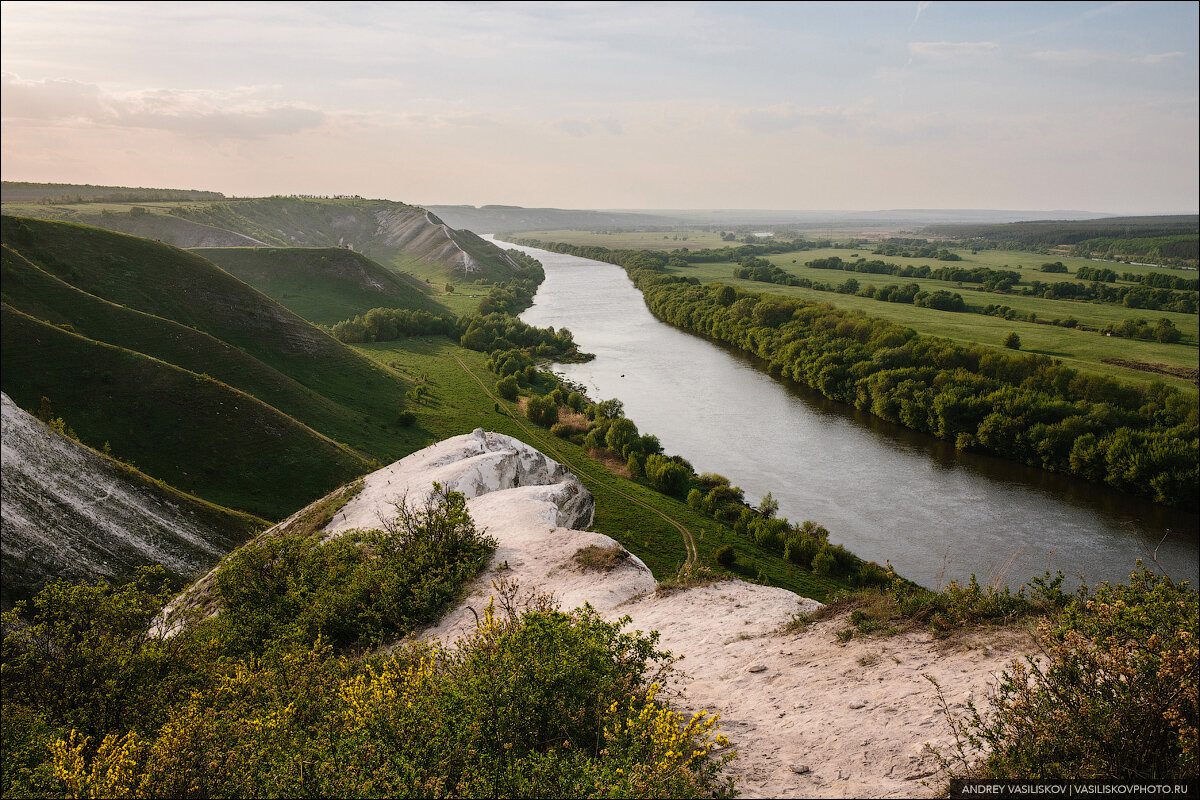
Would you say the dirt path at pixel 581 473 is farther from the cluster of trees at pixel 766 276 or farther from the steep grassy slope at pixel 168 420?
the cluster of trees at pixel 766 276

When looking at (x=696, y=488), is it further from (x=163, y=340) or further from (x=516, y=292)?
(x=516, y=292)

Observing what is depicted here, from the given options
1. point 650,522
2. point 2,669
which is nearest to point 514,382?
point 650,522

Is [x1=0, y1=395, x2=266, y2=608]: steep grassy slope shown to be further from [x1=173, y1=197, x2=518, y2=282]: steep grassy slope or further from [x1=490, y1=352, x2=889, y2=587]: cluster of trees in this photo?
[x1=173, y1=197, x2=518, y2=282]: steep grassy slope

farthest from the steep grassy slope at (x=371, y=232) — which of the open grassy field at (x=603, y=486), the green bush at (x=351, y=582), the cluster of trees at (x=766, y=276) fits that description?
the green bush at (x=351, y=582)

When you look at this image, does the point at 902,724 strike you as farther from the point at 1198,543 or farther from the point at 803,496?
the point at 1198,543

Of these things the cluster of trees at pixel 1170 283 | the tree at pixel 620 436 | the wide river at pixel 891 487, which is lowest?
the wide river at pixel 891 487

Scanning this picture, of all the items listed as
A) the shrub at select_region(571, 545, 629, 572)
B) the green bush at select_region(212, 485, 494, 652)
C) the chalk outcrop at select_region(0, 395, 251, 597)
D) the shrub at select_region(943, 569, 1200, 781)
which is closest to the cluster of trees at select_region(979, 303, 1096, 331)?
the shrub at select_region(571, 545, 629, 572)

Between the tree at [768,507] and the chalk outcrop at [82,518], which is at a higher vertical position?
the chalk outcrop at [82,518]

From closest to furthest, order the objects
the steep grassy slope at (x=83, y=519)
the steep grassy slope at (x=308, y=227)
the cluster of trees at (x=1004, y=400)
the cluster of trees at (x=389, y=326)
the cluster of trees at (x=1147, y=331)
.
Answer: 1. the steep grassy slope at (x=83, y=519)
2. the cluster of trees at (x=1004, y=400)
3. the cluster of trees at (x=1147, y=331)
4. the cluster of trees at (x=389, y=326)
5. the steep grassy slope at (x=308, y=227)
